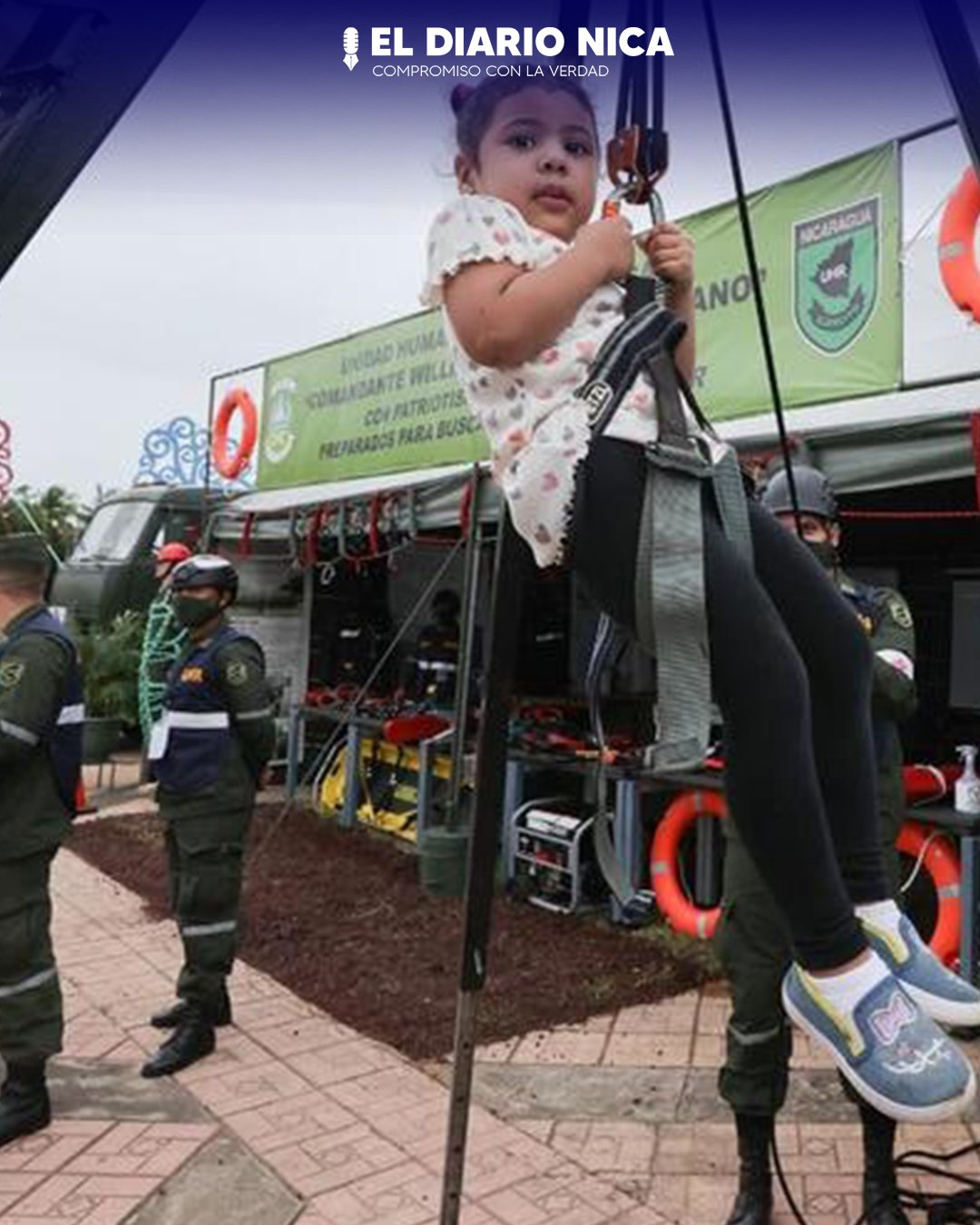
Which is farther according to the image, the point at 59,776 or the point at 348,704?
the point at 348,704

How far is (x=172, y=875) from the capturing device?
4773 mm

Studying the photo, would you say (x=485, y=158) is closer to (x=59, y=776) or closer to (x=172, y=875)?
(x=59, y=776)

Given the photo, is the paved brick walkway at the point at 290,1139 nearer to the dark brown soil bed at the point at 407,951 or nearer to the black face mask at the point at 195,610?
the dark brown soil bed at the point at 407,951

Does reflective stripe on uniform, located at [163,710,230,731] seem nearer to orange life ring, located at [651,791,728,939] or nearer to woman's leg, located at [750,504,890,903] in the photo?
orange life ring, located at [651,791,728,939]

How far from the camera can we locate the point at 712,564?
1.56 meters

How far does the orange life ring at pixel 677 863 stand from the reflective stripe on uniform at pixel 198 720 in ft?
8.44

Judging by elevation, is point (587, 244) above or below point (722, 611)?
above

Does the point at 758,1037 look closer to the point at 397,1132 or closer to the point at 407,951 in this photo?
the point at 397,1132

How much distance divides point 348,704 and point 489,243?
792cm

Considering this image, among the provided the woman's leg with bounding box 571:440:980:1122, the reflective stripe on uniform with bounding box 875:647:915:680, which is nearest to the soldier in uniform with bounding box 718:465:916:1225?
the reflective stripe on uniform with bounding box 875:647:915:680

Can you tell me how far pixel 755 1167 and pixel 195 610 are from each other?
9.48 feet

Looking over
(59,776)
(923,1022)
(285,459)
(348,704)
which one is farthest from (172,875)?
(285,459)

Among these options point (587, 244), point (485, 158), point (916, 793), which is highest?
point (485, 158)

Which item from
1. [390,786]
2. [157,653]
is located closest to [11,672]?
[390,786]
